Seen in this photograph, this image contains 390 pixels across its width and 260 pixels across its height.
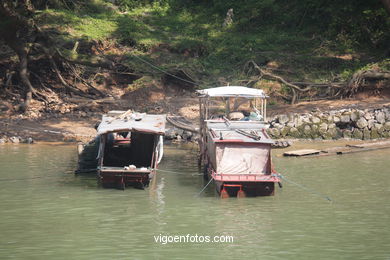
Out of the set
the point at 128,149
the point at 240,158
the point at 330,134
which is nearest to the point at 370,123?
the point at 330,134

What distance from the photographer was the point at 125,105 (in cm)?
3484

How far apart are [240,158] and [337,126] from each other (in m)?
12.9

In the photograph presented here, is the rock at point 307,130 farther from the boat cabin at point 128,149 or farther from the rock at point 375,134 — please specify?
the boat cabin at point 128,149

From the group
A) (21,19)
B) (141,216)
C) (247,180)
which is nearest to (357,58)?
(21,19)

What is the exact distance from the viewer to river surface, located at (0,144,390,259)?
13.8 m

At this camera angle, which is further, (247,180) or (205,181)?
(205,181)

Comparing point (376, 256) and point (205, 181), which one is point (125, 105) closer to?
point (205, 181)

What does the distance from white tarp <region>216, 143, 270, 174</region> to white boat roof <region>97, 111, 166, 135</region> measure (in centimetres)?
251

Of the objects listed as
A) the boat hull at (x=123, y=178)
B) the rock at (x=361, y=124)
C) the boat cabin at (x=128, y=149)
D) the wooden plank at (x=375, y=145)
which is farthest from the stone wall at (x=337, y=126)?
the boat hull at (x=123, y=178)

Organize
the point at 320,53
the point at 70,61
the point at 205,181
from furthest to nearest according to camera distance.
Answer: the point at 320,53, the point at 70,61, the point at 205,181

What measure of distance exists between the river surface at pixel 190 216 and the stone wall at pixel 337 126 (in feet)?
21.7

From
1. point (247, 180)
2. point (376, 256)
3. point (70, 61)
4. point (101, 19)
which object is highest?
point (101, 19)

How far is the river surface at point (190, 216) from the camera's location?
45.4 ft

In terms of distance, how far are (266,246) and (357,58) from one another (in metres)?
26.4
